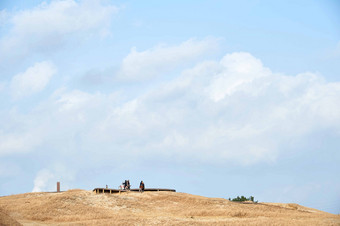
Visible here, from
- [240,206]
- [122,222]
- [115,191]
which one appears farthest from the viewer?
[115,191]

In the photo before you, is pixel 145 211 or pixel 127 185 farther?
pixel 127 185

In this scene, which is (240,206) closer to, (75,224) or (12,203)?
(75,224)

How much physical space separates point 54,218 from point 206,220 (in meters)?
13.9

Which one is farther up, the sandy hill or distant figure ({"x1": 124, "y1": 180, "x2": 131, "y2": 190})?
distant figure ({"x1": 124, "y1": 180, "x2": 131, "y2": 190})

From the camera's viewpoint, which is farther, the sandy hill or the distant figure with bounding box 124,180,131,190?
the distant figure with bounding box 124,180,131,190

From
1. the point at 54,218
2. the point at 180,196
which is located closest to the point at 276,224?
the point at 180,196

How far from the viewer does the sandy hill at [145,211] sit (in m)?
43.0

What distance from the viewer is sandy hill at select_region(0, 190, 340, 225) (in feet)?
141

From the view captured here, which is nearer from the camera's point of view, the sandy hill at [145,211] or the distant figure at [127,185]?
the sandy hill at [145,211]

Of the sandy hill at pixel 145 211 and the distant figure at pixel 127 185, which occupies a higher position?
the distant figure at pixel 127 185

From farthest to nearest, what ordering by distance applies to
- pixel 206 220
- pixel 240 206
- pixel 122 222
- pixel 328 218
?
pixel 240 206 → pixel 328 218 → pixel 206 220 → pixel 122 222

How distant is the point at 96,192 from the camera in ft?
187

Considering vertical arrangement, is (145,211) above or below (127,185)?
below

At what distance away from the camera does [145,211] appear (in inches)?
1940
